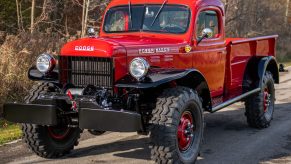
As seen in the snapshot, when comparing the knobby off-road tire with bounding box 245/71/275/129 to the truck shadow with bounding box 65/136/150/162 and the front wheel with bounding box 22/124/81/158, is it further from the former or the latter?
the front wheel with bounding box 22/124/81/158

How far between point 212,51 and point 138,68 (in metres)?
2.10

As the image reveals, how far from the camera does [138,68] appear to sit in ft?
16.9

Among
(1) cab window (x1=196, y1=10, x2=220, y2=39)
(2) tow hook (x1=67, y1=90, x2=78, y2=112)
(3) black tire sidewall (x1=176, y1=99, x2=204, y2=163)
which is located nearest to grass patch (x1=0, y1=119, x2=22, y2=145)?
(2) tow hook (x1=67, y1=90, x2=78, y2=112)

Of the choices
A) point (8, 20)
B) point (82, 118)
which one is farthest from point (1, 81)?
point (8, 20)

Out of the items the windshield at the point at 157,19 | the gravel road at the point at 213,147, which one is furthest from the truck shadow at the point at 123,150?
the windshield at the point at 157,19

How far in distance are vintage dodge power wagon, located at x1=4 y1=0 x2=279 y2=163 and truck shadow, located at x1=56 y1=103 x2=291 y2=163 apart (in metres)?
0.43

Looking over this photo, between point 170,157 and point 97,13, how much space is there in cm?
1497

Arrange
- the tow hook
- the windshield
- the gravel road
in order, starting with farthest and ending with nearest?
1. the windshield
2. the gravel road
3. the tow hook

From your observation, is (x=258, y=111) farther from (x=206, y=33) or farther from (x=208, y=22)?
(x=206, y=33)

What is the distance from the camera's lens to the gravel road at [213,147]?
602cm

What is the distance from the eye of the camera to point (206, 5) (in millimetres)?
7020

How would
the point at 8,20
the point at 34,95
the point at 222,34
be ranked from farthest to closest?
the point at 8,20, the point at 222,34, the point at 34,95

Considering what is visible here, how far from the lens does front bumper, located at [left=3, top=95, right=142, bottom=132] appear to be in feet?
16.0

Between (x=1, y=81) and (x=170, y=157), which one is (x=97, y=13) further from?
(x=170, y=157)
